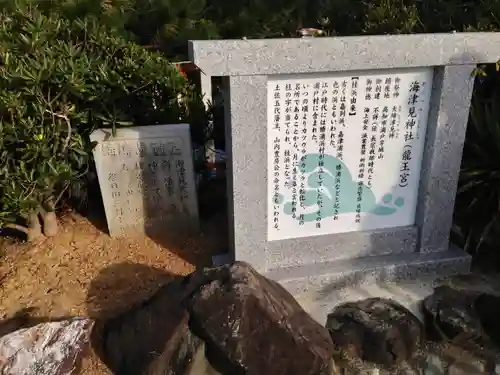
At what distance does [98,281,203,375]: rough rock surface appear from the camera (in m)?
2.41

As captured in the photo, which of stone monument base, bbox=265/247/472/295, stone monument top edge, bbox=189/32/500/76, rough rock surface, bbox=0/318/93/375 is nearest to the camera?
rough rock surface, bbox=0/318/93/375

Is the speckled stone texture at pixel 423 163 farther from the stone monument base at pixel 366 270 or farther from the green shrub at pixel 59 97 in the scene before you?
the green shrub at pixel 59 97

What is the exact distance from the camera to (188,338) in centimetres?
243

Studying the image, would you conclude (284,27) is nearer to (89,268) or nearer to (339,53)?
(339,53)

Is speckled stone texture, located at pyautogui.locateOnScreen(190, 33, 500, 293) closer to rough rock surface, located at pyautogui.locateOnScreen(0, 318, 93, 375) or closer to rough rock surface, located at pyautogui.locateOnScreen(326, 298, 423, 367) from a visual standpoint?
rough rock surface, located at pyautogui.locateOnScreen(326, 298, 423, 367)

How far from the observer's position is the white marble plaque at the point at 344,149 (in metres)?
3.01

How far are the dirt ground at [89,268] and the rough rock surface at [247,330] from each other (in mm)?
649

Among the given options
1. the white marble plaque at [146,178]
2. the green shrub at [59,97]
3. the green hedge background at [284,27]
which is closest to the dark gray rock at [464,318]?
the green hedge background at [284,27]

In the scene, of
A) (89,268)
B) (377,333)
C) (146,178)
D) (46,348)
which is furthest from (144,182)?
(377,333)

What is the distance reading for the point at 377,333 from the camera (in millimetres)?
2828

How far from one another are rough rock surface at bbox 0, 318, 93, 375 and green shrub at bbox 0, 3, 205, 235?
1.00 m

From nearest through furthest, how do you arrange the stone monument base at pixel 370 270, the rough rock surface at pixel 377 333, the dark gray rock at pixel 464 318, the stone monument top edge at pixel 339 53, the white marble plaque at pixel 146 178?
1. the stone monument top edge at pixel 339 53
2. the rough rock surface at pixel 377 333
3. the dark gray rock at pixel 464 318
4. the stone monument base at pixel 370 270
5. the white marble plaque at pixel 146 178

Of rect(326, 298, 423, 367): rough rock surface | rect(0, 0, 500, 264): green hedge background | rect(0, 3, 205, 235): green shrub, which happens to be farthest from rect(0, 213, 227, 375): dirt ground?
rect(326, 298, 423, 367): rough rock surface

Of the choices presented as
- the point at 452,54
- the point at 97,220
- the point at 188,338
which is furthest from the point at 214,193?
the point at 452,54
